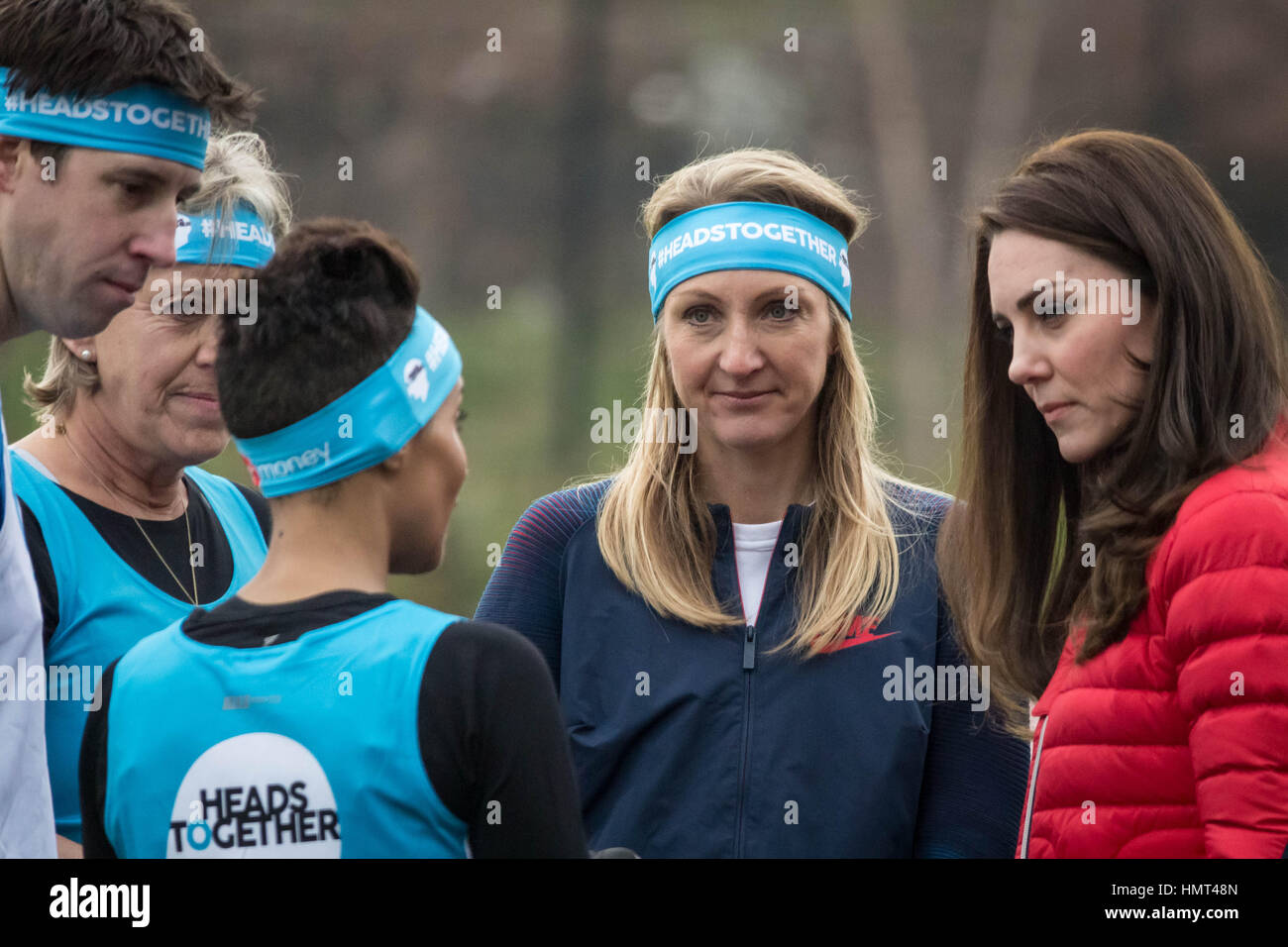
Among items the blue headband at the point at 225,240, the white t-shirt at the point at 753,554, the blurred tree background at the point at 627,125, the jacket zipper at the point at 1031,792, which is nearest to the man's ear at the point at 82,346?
the blue headband at the point at 225,240

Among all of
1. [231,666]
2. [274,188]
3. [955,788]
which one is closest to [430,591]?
[274,188]

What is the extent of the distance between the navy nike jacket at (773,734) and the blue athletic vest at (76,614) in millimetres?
684

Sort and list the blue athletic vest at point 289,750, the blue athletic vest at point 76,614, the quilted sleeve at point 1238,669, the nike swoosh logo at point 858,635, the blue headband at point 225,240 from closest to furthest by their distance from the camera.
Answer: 1. the blue athletic vest at point 289,750
2. the quilted sleeve at point 1238,669
3. the blue athletic vest at point 76,614
4. the nike swoosh logo at point 858,635
5. the blue headband at point 225,240

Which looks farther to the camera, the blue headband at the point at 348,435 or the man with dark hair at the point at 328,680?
the blue headband at the point at 348,435

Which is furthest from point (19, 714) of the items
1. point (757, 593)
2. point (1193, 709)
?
point (1193, 709)

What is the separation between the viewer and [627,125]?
36.4ft

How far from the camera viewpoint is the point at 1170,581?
1.96 metres

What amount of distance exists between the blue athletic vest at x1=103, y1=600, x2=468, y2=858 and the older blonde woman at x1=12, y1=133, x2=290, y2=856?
0.73 metres

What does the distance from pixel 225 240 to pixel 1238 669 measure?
2238mm

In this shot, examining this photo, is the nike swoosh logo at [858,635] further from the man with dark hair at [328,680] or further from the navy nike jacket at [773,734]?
the man with dark hair at [328,680]

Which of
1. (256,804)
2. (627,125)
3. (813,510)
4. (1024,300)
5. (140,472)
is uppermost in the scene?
(627,125)

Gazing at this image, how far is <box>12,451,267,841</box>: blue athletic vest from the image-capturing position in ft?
7.95

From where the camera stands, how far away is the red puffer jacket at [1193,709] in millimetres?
1808

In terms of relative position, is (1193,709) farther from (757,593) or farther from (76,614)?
(76,614)
